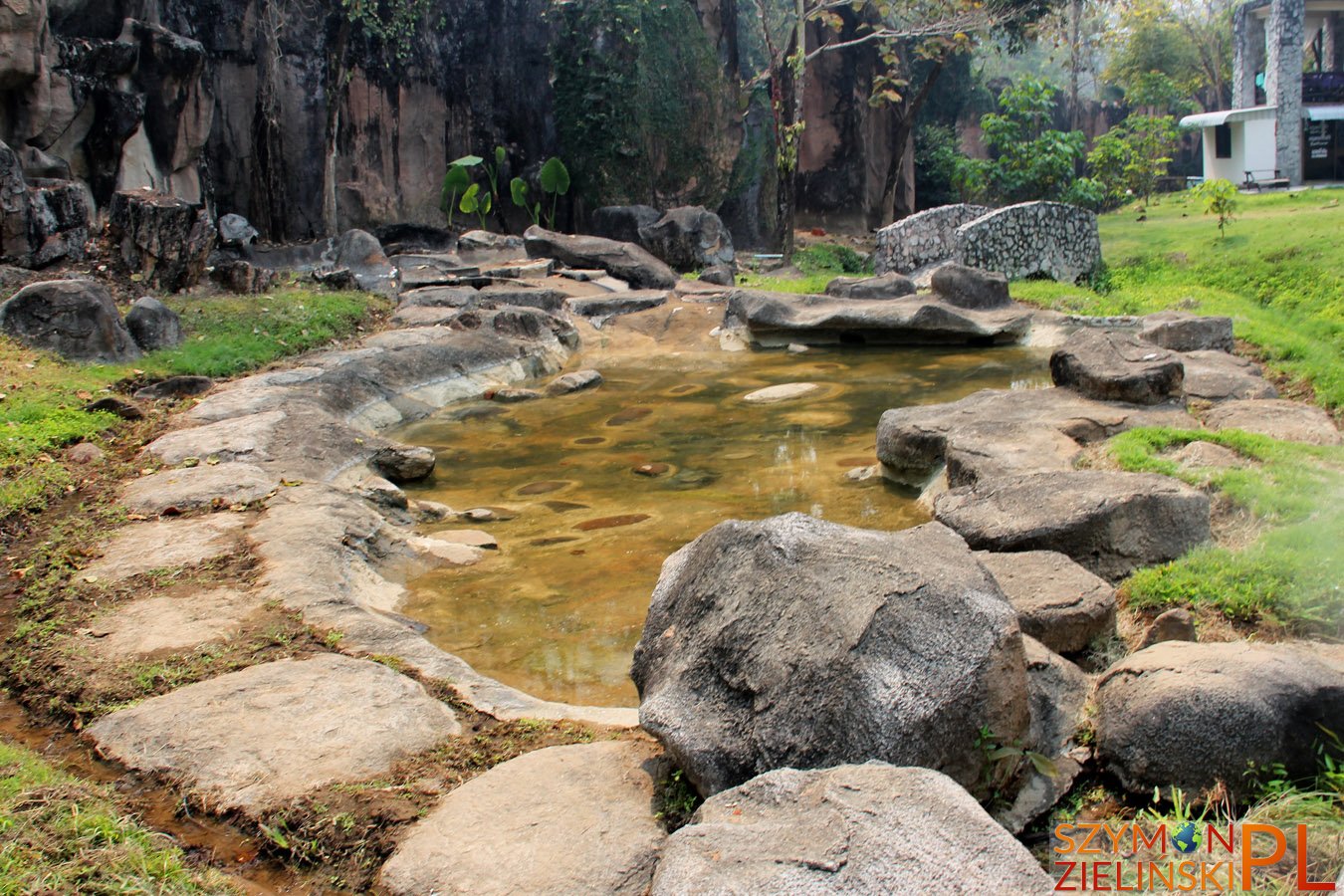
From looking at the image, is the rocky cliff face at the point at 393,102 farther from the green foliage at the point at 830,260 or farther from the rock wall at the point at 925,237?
the rock wall at the point at 925,237

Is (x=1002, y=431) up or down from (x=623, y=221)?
down

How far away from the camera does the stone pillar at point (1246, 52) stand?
1102 inches

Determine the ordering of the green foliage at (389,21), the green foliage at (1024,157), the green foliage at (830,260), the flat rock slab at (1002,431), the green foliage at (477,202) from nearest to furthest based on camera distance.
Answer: the flat rock slab at (1002,431) < the green foliage at (389,21) < the green foliage at (830,260) < the green foliage at (477,202) < the green foliage at (1024,157)

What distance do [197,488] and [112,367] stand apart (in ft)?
10.7

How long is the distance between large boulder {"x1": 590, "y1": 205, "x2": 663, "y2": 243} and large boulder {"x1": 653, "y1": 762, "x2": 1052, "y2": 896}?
16.7 metres

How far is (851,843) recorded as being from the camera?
214cm

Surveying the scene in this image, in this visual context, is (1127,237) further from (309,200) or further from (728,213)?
(309,200)

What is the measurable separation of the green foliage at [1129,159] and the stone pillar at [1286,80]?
2.71m

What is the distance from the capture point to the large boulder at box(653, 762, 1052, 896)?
2.07 meters

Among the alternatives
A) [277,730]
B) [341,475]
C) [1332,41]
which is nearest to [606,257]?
[341,475]

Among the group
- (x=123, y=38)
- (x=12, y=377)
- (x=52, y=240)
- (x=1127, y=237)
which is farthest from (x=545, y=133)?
(x=12, y=377)

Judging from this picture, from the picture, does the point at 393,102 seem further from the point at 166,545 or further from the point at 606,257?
the point at 166,545

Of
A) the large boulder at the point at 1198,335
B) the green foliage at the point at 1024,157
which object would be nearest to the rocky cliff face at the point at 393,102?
the green foliage at the point at 1024,157

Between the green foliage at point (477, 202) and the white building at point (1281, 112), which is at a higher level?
the white building at point (1281, 112)
